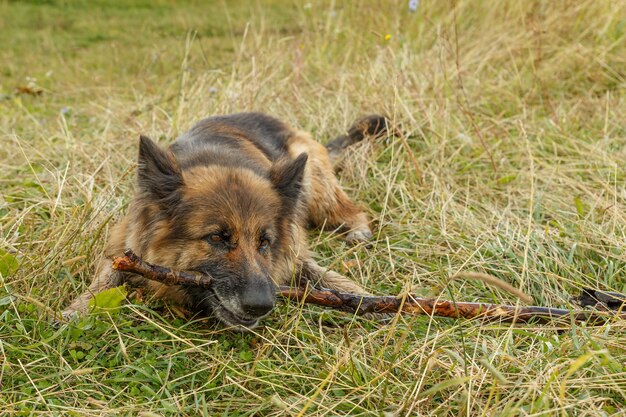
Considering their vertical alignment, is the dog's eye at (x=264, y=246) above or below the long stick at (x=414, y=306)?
above

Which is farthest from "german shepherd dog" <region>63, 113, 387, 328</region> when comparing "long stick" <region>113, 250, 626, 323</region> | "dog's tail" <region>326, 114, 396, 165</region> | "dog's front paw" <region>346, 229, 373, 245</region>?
"dog's tail" <region>326, 114, 396, 165</region>

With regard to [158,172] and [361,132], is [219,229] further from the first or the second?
[361,132]

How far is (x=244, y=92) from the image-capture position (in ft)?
20.9

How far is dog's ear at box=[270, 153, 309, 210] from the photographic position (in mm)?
4020

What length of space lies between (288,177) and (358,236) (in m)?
1.07

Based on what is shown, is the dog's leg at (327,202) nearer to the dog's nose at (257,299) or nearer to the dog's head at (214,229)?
the dog's head at (214,229)

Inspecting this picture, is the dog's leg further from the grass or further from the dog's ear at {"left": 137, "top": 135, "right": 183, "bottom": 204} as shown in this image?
the dog's ear at {"left": 137, "top": 135, "right": 183, "bottom": 204}

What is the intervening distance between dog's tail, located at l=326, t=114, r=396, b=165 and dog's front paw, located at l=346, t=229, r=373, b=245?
1.03 meters

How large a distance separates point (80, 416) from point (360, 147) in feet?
11.5

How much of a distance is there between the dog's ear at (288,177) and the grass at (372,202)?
633 mm

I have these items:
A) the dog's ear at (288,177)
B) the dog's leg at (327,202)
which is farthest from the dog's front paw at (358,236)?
the dog's ear at (288,177)

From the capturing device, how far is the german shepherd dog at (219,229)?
3443mm

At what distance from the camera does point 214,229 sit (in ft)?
11.6

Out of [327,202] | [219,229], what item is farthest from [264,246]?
[327,202]
